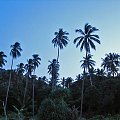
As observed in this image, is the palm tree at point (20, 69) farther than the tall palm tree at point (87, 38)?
Yes

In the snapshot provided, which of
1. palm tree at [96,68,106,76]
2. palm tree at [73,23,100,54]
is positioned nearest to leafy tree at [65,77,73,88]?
palm tree at [96,68,106,76]

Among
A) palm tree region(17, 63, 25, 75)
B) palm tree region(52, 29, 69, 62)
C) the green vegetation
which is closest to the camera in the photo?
the green vegetation

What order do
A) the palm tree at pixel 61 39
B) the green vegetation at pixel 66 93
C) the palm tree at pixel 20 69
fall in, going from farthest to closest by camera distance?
1. the palm tree at pixel 20 69
2. the palm tree at pixel 61 39
3. the green vegetation at pixel 66 93

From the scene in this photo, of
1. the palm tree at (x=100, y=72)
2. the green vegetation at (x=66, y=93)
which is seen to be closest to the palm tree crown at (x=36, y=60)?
the green vegetation at (x=66, y=93)

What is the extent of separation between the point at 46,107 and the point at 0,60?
33031 mm

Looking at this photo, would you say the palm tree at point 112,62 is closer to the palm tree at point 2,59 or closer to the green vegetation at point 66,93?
the green vegetation at point 66,93

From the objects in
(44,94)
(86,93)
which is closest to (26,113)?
(44,94)

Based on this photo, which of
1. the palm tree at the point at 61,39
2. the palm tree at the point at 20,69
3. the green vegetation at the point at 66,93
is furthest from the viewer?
the palm tree at the point at 20,69

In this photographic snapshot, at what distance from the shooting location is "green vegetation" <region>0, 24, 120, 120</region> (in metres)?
40.4

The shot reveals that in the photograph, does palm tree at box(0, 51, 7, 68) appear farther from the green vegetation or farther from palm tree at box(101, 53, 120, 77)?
palm tree at box(101, 53, 120, 77)

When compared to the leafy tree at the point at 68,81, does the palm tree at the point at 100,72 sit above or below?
above

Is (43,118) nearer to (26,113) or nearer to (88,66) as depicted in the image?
(26,113)

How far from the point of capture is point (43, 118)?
38.8 metres

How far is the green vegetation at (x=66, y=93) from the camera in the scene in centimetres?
4044
